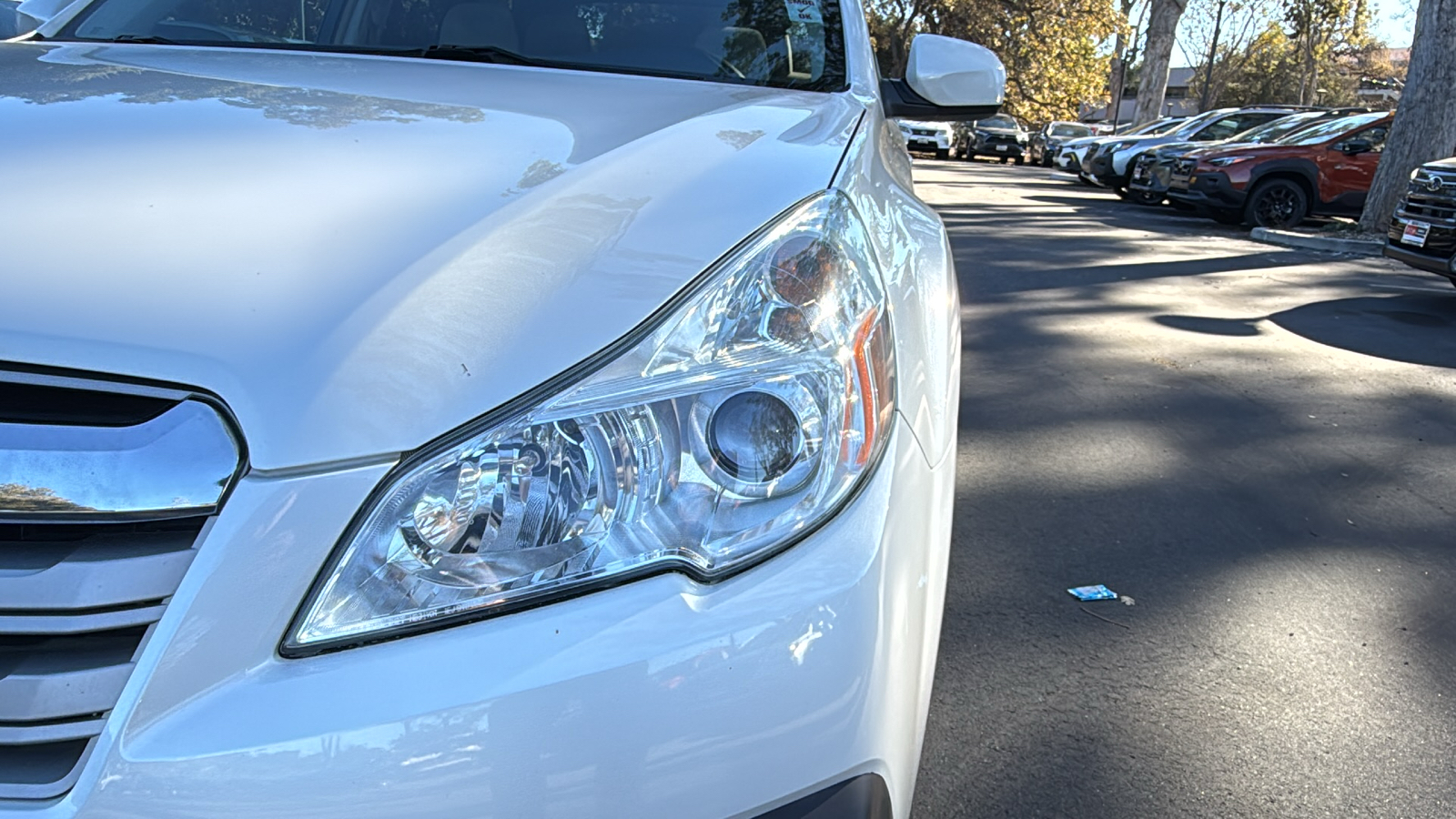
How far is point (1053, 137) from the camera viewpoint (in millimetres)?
32906

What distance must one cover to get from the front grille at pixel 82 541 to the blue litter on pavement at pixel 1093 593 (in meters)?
2.47

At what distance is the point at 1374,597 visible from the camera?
2.90 metres

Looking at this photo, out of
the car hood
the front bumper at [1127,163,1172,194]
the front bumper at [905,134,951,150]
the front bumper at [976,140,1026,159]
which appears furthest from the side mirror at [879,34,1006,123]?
the front bumper at [976,140,1026,159]

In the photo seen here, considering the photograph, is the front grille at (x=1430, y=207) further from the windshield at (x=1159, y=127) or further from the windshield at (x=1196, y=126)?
the windshield at (x=1159, y=127)

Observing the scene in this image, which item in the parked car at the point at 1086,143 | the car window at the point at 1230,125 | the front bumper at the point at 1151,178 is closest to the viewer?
the front bumper at the point at 1151,178

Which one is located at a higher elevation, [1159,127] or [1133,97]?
[1133,97]

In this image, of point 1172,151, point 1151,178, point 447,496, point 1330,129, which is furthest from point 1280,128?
point 447,496

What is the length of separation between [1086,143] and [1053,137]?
22.7 feet

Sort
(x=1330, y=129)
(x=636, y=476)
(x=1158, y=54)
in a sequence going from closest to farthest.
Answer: (x=636, y=476) → (x=1330, y=129) → (x=1158, y=54)

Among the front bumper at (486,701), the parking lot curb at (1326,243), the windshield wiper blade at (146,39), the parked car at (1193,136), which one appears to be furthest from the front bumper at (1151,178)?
the front bumper at (486,701)

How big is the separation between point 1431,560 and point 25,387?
3.60 metres

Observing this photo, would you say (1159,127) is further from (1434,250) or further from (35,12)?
(35,12)

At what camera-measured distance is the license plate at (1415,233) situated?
7.24 meters

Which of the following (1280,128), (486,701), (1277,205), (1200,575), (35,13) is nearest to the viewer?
(486,701)
